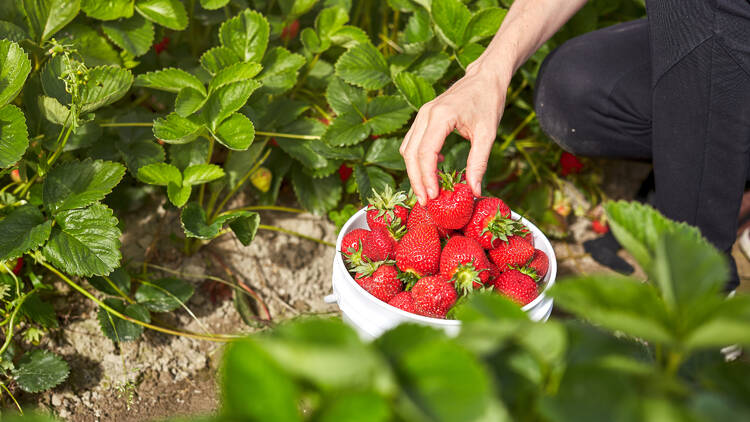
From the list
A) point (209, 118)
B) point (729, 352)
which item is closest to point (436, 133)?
point (209, 118)

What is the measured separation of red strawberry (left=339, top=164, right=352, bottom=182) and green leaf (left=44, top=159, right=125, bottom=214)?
55 centimetres

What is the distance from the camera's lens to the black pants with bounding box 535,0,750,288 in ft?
3.44

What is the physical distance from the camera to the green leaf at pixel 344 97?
1332 millimetres

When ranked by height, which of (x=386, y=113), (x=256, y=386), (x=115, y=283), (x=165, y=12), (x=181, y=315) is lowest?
(x=181, y=315)

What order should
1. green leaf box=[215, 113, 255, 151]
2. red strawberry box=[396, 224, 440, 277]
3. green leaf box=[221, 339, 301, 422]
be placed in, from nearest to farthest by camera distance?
green leaf box=[221, 339, 301, 422]
red strawberry box=[396, 224, 440, 277]
green leaf box=[215, 113, 255, 151]

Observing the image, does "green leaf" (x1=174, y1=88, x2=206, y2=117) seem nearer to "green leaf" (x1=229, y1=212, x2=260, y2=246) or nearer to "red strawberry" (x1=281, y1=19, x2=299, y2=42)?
"green leaf" (x1=229, y1=212, x2=260, y2=246)

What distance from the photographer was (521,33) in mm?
1163

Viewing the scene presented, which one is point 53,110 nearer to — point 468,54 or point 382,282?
point 382,282

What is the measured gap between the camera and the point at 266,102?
52.3 inches

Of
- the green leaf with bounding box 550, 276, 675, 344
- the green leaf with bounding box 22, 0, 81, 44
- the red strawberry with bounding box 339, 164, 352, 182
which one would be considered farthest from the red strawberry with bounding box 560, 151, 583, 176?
the green leaf with bounding box 550, 276, 675, 344

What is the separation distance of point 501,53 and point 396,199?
13.5 inches

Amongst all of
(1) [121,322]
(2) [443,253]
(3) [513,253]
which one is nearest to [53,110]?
(1) [121,322]

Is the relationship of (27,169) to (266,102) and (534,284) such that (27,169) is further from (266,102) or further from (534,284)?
(534,284)

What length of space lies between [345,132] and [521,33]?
0.41m
